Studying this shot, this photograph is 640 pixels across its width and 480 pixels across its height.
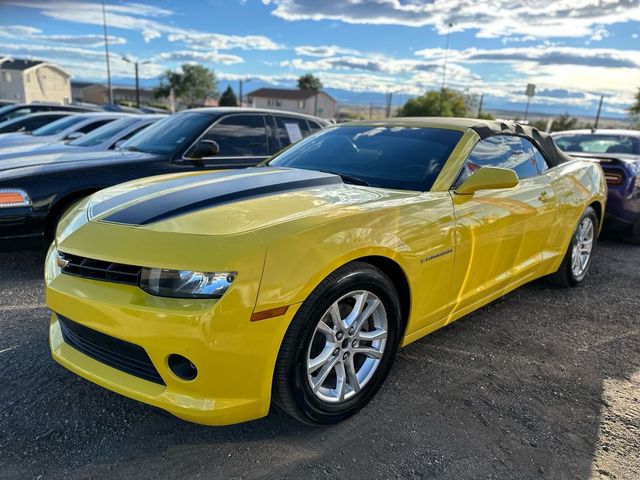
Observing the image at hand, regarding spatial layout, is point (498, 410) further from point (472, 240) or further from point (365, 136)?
point (365, 136)

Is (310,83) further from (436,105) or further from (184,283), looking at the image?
(184,283)

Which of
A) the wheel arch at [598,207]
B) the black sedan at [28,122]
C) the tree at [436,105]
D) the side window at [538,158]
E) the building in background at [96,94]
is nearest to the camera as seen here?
the side window at [538,158]

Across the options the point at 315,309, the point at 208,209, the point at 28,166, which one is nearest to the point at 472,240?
the point at 315,309

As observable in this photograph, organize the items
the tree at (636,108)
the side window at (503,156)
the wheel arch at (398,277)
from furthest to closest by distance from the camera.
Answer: the tree at (636,108)
the side window at (503,156)
the wheel arch at (398,277)

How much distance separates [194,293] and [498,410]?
1707mm

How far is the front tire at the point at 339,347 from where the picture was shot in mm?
2059

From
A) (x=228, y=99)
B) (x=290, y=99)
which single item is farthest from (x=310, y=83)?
(x=228, y=99)

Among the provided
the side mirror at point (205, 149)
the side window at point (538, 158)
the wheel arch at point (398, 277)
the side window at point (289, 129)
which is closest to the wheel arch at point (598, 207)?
the side window at point (538, 158)

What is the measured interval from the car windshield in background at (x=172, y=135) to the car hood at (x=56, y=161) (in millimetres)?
168

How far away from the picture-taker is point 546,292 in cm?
439

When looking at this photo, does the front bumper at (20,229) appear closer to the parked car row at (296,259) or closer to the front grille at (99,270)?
the parked car row at (296,259)

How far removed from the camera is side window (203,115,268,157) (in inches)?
209

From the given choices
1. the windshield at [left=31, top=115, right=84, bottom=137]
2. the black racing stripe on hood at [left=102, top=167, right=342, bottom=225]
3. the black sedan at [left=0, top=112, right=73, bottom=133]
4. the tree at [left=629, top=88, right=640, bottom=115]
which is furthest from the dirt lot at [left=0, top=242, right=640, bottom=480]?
A: the tree at [left=629, top=88, right=640, bottom=115]

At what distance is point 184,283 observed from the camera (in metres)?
1.91
